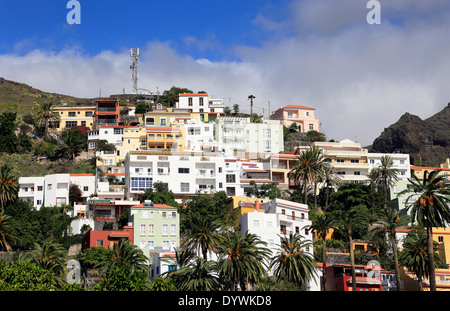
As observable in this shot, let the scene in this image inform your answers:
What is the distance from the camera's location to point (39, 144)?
130250mm

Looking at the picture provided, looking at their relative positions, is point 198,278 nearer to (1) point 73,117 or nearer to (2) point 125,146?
(2) point 125,146

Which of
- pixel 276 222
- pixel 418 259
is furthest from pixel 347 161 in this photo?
pixel 418 259

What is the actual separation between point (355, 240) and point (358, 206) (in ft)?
33.1

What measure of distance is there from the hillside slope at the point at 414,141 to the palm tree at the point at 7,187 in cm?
9430

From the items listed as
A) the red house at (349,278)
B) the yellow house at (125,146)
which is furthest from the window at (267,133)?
the red house at (349,278)

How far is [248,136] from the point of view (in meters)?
130

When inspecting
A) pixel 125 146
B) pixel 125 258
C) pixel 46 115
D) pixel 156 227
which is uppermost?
pixel 46 115

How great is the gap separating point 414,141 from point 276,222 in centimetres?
9226

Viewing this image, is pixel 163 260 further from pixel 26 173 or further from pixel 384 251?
pixel 26 173

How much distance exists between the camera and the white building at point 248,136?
129 meters

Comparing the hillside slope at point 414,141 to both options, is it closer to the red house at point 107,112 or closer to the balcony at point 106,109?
the red house at point 107,112
